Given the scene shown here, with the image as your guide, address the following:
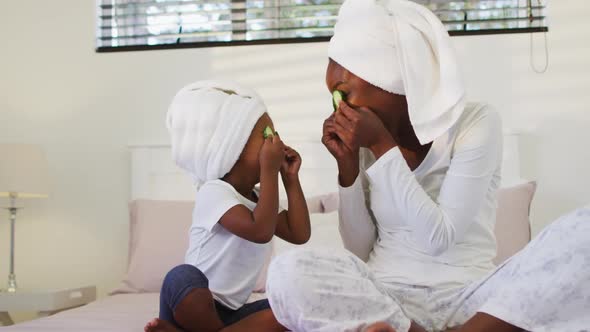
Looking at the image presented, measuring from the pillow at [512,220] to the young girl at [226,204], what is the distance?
107 centimetres

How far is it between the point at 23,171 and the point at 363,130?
192 centimetres

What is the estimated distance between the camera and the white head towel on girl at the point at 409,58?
1338mm

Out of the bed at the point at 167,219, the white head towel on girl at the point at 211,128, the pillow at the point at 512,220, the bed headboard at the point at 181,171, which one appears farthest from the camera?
the bed headboard at the point at 181,171

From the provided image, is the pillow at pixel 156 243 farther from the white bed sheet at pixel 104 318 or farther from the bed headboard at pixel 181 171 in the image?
the bed headboard at pixel 181 171

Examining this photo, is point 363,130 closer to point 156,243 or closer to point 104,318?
point 104,318

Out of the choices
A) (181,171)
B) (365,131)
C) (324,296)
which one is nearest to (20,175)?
(181,171)

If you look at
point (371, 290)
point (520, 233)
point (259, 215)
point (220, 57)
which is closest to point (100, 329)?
point (259, 215)

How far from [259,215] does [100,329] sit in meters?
0.56

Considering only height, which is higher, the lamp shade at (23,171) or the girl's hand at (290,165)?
the girl's hand at (290,165)

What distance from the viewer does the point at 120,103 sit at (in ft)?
10.2

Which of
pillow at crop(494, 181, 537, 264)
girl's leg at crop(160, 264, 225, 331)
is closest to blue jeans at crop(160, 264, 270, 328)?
girl's leg at crop(160, 264, 225, 331)

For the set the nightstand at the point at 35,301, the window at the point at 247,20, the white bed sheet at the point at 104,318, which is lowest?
the nightstand at the point at 35,301

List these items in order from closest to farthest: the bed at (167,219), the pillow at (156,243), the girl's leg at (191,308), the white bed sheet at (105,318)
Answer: the girl's leg at (191,308) < the white bed sheet at (105,318) < the bed at (167,219) < the pillow at (156,243)

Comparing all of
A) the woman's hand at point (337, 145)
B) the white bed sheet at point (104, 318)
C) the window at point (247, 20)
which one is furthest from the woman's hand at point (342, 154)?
the window at point (247, 20)
